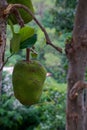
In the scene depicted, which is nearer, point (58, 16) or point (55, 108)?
point (55, 108)

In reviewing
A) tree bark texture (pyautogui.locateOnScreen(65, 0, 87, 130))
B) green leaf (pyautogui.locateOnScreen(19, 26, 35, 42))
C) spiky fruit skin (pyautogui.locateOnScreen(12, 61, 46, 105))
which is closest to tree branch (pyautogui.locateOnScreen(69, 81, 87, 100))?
tree bark texture (pyautogui.locateOnScreen(65, 0, 87, 130))

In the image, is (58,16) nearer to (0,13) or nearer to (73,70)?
(73,70)

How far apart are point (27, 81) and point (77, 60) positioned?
0.55m

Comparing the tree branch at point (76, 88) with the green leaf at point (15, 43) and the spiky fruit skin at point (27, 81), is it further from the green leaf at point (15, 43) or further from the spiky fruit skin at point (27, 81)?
the green leaf at point (15, 43)

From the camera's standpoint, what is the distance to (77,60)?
116 centimetres

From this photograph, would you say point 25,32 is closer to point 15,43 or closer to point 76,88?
point 15,43

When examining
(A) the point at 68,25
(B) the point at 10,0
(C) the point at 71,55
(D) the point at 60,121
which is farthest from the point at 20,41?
(A) the point at 68,25

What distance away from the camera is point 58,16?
4.25 metres

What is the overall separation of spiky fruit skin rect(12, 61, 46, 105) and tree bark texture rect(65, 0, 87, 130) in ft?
1.66

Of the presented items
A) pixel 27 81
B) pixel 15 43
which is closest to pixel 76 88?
pixel 27 81

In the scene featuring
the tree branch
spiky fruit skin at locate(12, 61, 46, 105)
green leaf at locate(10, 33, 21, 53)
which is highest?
green leaf at locate(10, 33, 21, 53)

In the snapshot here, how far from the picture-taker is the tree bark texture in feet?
3.74

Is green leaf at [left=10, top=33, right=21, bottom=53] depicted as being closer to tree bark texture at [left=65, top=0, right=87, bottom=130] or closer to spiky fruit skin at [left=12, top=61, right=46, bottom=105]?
spiky fruit skin at [left=12, top=61, right=46, bottom=105]

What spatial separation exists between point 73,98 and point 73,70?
95mm
